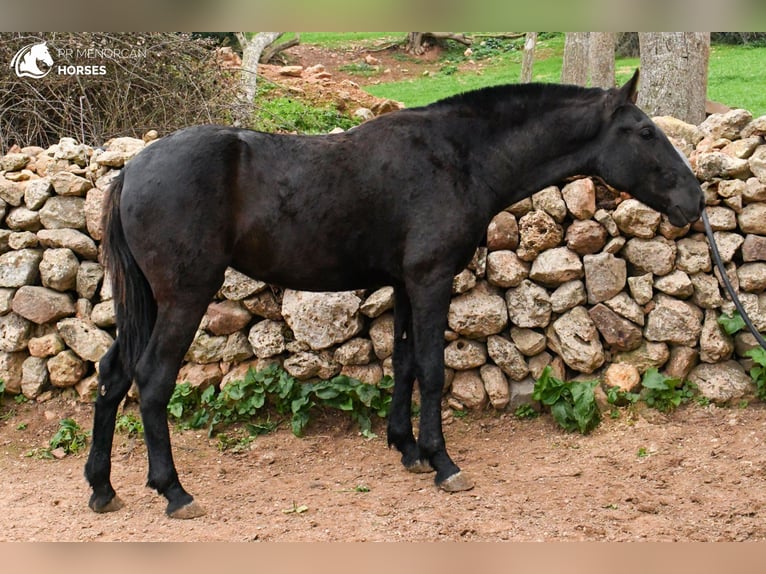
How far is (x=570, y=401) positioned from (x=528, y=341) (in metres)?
0.50

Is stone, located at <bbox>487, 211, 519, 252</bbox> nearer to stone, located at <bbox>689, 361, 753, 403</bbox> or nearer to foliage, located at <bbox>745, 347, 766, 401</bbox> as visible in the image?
stone, located at <bbox>689, 361, 753, 403</bbox>

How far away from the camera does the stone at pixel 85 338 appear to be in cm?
575

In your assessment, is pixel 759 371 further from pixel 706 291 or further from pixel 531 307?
pixel 531 307

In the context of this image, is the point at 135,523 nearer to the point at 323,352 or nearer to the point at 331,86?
the point at 323,352

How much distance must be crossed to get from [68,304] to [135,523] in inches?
89.5

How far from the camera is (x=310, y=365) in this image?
5570 mm

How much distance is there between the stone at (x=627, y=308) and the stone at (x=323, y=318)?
1807 mm

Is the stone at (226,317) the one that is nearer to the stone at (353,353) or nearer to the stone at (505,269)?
the stone at (353,353)

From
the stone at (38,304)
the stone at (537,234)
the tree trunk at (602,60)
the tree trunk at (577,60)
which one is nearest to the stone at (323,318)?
the stone at (537,234)

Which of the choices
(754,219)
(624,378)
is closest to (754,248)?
(754,219)

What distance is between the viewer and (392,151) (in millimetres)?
4480

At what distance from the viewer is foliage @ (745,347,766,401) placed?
5.23 metres

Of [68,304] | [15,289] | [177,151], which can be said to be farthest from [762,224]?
[15,289]

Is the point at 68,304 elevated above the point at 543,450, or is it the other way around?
the point at 68,304
